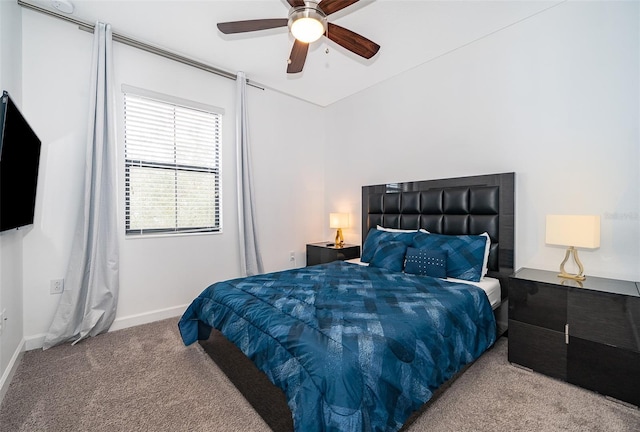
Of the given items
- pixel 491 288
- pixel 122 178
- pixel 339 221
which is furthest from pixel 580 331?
pixel 122 178

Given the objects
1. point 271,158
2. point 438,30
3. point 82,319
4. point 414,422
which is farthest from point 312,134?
point 414,422

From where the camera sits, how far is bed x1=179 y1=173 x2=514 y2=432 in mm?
1254

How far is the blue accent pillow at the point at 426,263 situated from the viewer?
8.49 feet

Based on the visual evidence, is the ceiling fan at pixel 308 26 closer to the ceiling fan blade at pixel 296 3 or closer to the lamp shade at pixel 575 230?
the ceiling fan blade at pixel 296 3

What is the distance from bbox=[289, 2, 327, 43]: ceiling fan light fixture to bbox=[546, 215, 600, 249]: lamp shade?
2210mm

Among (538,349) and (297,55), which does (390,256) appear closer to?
(538,349)

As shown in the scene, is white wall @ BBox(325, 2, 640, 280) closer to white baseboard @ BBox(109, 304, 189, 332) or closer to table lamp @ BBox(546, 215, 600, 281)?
table lamp @ BBox(546, 215, 600, 281)

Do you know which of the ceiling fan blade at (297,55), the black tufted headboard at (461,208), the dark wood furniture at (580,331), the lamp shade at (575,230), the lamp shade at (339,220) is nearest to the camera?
the dark wood furniture at (580,331)

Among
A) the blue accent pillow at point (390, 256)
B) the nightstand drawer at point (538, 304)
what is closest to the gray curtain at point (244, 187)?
the blue accent pillow at point (390, 256)

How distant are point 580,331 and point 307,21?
9.02ft

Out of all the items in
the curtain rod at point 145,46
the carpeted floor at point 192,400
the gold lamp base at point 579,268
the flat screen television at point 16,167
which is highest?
the curtain rod at point 145,46

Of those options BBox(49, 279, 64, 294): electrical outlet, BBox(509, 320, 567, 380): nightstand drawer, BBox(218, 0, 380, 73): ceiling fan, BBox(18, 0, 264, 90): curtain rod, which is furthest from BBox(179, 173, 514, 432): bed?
BBox(18, 0, 264, 90): curtain rod

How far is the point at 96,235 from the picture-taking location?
2.62 metres

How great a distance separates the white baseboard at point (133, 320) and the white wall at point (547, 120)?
10.3ft
